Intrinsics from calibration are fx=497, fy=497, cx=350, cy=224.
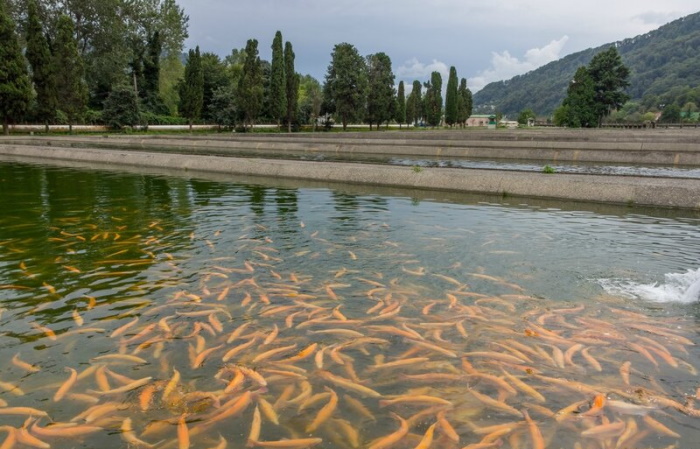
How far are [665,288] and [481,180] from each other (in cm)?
641

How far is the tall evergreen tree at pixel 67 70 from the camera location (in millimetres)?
38344

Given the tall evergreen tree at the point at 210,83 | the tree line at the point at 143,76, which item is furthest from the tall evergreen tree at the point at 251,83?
the tall evergreen tree at the point at 210,83

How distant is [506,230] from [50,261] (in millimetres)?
6342

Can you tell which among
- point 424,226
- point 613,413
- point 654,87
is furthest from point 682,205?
point 654,87

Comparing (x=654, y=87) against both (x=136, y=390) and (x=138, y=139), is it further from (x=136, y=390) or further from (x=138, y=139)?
(x=136, y=390)

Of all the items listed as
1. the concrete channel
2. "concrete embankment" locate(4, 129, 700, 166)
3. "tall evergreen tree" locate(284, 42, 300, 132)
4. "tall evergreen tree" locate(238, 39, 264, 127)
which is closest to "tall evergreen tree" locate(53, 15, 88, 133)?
"concrete embankment" locate(4, 129, 700, 166)

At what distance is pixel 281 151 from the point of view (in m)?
24.4

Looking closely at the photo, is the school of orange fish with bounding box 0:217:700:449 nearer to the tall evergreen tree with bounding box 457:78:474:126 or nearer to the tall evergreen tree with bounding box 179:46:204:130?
the tall evergreen tree with bounding box 179:46:204:130

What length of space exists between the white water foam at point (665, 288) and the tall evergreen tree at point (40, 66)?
1686 inches

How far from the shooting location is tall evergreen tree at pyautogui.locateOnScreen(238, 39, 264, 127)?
48281 millimetres

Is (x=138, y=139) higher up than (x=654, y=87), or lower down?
lower down

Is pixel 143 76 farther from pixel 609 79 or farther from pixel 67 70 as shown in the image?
pixel 609 79

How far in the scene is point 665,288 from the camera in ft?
17.0

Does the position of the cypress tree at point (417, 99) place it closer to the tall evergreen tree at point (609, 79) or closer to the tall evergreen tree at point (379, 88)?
the tall evergreen tree at point (379, 88)
